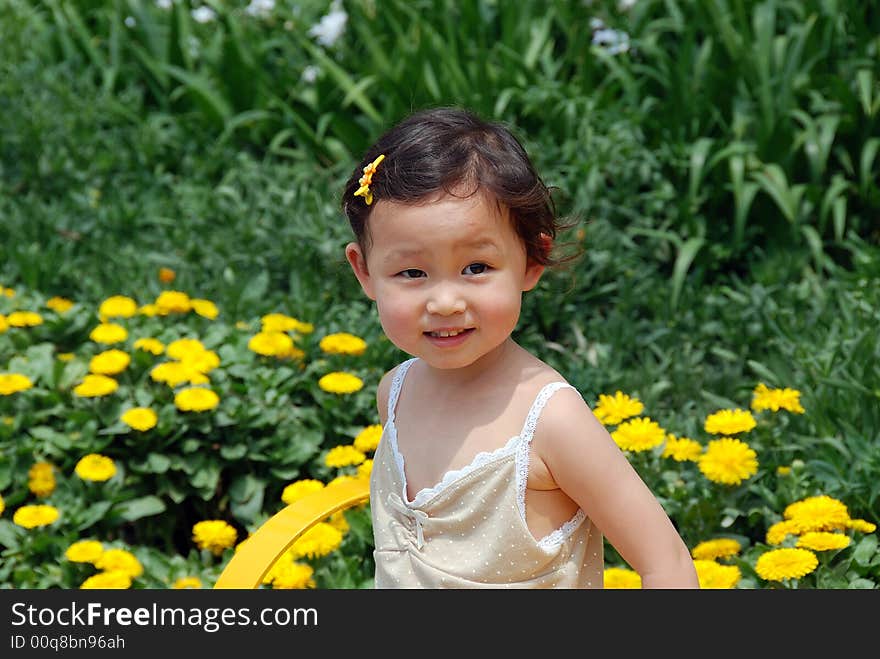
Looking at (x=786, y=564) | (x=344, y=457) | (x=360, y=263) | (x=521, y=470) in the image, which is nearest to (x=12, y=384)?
(x=344, y=457)

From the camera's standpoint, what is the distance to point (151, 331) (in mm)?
2967

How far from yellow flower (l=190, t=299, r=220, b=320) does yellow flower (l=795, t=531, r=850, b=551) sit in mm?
1594

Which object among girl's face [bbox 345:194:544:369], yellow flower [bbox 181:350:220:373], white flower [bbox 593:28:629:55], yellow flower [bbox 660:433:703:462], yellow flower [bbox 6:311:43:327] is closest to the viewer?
girl's face [bbox 345:194:544:369]

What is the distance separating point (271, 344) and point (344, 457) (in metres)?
0.42

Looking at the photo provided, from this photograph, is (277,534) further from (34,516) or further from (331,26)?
(331,26)

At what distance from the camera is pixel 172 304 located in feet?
10.3

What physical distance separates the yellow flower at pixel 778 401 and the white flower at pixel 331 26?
252cm

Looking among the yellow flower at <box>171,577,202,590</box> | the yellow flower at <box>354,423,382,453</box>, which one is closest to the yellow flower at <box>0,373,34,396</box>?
the yellow flower at <box>171,577,202,590</box>

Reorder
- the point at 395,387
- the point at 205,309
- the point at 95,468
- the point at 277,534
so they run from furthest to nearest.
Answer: the point at 205,309 < the point at 95,468 < the point at 395,387 < the point at 277,534

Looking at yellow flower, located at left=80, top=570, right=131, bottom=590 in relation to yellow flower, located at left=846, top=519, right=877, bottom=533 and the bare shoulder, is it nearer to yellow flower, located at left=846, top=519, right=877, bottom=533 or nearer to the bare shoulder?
the bare shoulder

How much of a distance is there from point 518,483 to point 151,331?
152 centimetres

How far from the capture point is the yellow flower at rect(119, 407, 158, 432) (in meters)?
2.58

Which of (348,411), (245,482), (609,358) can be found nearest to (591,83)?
(609,358)

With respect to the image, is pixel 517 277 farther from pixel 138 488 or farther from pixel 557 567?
pixel 138 488
